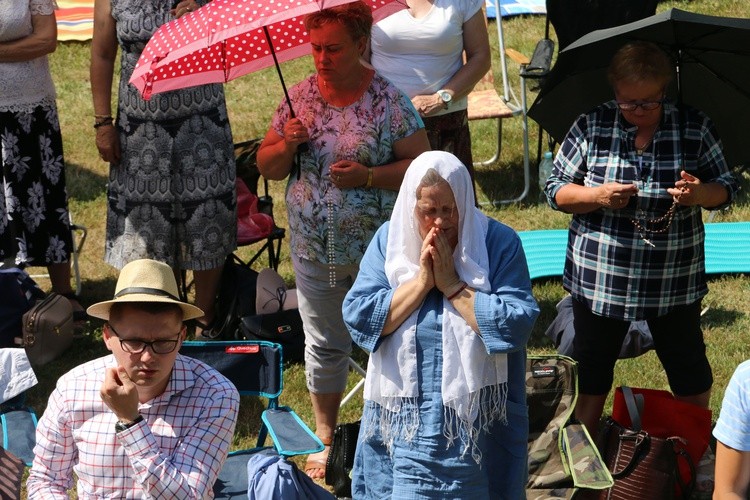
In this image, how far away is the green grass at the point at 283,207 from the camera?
5.68 meters

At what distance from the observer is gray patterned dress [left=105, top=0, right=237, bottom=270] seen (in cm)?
575

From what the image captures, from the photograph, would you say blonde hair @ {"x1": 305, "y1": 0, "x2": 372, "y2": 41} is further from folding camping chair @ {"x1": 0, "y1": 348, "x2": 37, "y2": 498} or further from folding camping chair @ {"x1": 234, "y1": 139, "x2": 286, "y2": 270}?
folding camping chair @ {"x1": 234, "y1": 139, "x2": 286, "y2": 270}

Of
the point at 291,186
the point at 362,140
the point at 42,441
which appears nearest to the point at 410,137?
the point at 362,140

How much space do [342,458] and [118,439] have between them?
1.31m

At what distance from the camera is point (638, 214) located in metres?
4.40

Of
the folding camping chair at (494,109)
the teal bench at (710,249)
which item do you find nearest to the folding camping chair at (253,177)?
the teal bench at (710,249)

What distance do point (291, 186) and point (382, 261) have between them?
3.54ft

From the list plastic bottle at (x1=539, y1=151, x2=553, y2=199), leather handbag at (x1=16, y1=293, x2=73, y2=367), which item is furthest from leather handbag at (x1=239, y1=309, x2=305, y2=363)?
plastic bottle at (x1=539, y1=151, x2=553, y2=199)

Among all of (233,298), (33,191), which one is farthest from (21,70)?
(233,298)

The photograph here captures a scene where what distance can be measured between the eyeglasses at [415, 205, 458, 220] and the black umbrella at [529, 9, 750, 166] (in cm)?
113

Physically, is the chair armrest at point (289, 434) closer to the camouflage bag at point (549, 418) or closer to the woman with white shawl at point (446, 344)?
the woman with white shawl at point (446, 344)

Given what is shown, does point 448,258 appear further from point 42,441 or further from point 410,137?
point 42,441

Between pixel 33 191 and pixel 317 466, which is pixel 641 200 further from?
pixel 33 191

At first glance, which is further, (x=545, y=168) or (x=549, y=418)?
(x=545, y=168)
